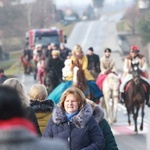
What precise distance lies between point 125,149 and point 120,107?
9474mm

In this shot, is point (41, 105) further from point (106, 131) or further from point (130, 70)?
point (130, 70)

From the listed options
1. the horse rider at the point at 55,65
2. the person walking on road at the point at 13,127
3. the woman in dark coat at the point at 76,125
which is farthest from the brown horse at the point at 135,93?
the person walking on road at the point at 13,127

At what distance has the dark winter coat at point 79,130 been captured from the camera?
749 centimetres

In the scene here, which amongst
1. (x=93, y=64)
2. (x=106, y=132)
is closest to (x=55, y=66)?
(x=93, y=64)

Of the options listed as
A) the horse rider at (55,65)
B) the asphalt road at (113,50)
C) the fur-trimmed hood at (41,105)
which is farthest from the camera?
the horse rider at (55,65)

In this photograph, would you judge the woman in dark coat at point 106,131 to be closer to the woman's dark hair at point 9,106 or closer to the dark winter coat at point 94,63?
the woman's dark hair at point 9,106

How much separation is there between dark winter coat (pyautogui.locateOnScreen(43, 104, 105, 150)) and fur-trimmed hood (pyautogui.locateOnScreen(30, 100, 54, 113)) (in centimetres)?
127

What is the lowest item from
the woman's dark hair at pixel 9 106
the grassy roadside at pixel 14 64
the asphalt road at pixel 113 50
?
the grassy roadside at pixel 14 64

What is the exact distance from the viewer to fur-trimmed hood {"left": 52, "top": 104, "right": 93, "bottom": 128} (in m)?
7.50

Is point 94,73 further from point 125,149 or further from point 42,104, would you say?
point 42,104

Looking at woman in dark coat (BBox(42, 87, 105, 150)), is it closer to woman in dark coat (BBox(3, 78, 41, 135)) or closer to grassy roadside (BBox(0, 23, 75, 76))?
woman in dark coat (BBox(3, 78, 41, 135))

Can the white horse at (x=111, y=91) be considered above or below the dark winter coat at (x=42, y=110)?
below

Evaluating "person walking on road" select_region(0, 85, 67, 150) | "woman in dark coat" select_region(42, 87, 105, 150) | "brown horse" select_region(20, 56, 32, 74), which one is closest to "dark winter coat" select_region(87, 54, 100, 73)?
"woman in dark coat" select_region(42, 87, 105, 150)

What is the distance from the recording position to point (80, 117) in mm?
7547
